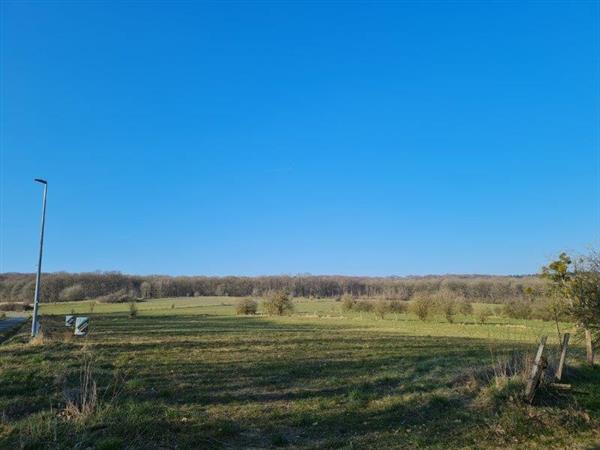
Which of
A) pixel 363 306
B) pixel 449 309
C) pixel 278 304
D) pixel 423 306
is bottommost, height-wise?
pixel 363 306

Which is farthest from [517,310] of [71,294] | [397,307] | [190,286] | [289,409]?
[190,286]

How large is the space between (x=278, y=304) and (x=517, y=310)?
33.4 metres

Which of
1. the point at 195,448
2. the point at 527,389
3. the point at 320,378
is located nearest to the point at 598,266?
the point at 527,389

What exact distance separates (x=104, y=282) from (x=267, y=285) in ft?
169

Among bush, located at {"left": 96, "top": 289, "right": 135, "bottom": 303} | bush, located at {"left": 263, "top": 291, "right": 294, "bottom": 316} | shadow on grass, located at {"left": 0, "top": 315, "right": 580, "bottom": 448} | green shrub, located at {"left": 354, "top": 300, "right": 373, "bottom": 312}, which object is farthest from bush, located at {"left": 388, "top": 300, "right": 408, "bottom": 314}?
bush, located at {"left": 96, "top": 289, "right": 135, "bottom": 303}

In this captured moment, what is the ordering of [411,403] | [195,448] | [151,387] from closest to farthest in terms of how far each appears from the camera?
1. [195,448]
2. [411,403]
3. [151,387]

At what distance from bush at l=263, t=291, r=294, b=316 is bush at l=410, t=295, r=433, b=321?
20231 mm

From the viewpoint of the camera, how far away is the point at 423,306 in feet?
178

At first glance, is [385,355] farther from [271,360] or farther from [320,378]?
[320,378]

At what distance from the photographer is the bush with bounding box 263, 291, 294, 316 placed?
66250 millimetres

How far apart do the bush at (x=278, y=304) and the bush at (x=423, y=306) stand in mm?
20231

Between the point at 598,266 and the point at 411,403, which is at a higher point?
the point at 598,266

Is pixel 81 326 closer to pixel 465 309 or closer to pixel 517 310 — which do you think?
pixel 465 309

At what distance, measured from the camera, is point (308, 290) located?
14700 centimetres
